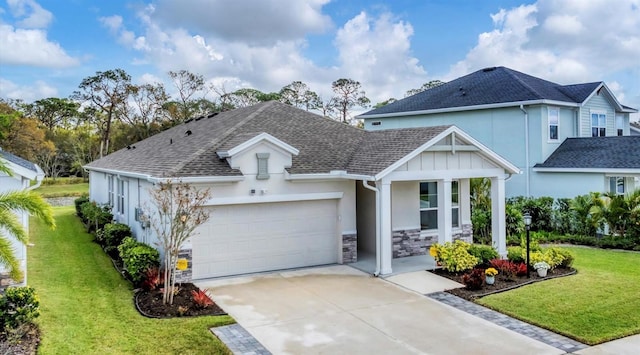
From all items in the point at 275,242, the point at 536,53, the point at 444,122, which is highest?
the point at 536,53

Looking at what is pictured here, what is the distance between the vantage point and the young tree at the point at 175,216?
10.7 meters

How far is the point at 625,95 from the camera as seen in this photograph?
1175 inches

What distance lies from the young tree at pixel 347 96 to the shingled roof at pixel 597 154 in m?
30.8

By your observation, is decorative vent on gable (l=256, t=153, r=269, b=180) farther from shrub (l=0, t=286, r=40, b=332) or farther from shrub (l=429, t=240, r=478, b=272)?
shrub (l=0, t=286, r=40, b=332)

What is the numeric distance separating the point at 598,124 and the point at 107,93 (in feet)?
148

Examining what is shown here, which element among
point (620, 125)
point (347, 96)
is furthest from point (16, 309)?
point (347, 96)

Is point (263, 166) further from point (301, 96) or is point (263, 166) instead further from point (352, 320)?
point (301, 96)

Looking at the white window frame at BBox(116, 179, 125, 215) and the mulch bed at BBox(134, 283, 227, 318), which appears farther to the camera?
the white window frame at BBox(116, 179, 125, 215)

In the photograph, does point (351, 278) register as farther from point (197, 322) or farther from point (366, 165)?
point (197, 322)

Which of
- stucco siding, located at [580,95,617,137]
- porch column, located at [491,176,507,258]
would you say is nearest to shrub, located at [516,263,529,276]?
porch column, located at [491,176,507,258]

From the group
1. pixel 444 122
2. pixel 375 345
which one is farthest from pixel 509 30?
pixel 375 345

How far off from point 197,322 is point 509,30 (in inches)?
834

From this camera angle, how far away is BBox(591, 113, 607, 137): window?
24.5 meters

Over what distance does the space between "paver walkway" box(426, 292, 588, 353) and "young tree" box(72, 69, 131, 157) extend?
149 feet
